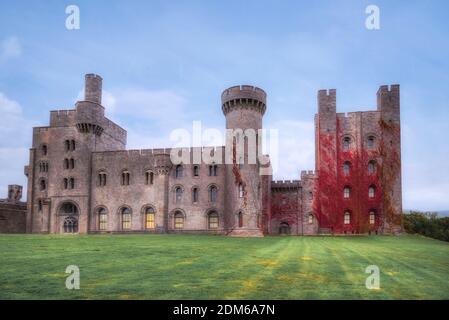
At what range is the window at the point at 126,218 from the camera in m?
45.0

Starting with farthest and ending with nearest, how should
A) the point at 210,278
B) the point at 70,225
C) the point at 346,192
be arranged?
1. the point at 70,225
2. the point at 346,192
3. the point at 210,278

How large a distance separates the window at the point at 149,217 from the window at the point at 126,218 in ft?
6.32

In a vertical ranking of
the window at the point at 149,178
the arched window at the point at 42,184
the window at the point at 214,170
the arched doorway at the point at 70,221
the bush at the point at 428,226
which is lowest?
the bush at the point at 428,226

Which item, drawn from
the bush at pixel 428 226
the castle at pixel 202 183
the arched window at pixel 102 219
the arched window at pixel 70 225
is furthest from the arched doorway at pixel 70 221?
the bush at pixel 428 226

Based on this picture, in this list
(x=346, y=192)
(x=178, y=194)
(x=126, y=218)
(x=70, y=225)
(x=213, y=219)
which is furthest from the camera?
(x=70, y=225)

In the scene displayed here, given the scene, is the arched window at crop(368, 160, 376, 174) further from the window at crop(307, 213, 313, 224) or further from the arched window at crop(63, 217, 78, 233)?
the arched window at crop(63, 217, 78, 233)

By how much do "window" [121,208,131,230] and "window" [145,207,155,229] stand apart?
193 cm

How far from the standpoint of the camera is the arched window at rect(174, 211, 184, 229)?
43906mm

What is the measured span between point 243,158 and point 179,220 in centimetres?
978

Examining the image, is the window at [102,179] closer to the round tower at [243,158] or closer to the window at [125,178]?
the window at [125,178]

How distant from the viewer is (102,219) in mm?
45906

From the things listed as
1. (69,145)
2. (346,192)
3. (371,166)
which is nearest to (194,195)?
(69,145)

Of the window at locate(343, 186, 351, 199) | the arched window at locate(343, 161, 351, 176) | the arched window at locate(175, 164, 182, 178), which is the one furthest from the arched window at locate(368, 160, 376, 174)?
the arched window at locate(175, 164, 182, 178)

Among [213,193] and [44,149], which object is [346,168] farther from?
[44,149]
